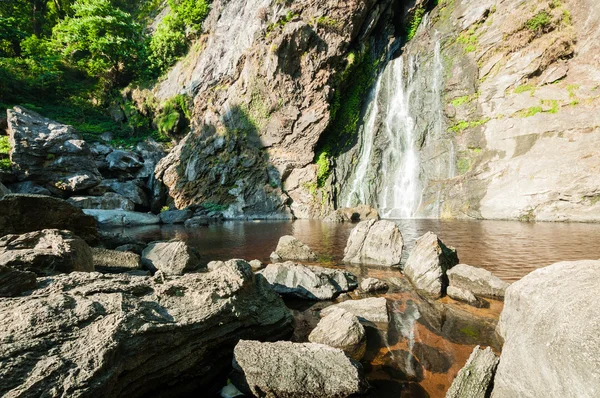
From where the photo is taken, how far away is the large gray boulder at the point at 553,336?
2213 mm

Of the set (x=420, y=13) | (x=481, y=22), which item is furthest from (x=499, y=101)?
(x=420, y=13)

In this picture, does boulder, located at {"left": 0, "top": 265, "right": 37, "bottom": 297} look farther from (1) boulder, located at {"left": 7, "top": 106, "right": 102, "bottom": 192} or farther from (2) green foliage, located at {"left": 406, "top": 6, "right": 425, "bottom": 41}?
(2) green foliage, located at {"left": 406, "top": 6, "right": 425, "bottom": 41}

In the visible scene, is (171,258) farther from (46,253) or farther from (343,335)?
(343,335)

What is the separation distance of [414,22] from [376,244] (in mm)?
33626

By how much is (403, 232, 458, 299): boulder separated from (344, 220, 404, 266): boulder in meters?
1.33

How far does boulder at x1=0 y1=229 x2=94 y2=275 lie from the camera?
4949mm

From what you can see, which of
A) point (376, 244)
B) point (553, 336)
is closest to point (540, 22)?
point (376, 244)

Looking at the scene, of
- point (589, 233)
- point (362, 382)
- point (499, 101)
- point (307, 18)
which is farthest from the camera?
point (307, 18)

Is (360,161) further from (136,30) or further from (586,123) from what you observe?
(136,30)

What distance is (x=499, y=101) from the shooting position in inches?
914

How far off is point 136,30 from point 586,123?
56.1 m

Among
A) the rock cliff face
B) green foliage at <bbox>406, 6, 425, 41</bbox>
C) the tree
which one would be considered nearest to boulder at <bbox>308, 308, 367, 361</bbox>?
the rock cliff face

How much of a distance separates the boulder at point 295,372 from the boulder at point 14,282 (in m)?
2.86

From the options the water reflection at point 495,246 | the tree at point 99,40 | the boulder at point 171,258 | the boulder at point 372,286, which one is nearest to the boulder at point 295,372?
the boulder at point 372,286
